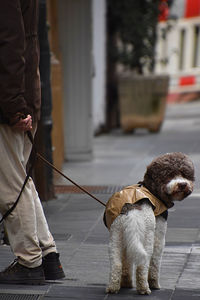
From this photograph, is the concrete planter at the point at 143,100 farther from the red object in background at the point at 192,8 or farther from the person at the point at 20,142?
the person at the point at 20,142

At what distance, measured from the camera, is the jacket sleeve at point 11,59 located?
4125 millimetres

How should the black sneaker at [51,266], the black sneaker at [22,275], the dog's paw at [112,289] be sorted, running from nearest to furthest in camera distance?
the dog's paw at [112,289], the black sneaker at [22,275], the black sneaker at [51,266]

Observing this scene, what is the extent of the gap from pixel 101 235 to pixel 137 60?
7.49 meters

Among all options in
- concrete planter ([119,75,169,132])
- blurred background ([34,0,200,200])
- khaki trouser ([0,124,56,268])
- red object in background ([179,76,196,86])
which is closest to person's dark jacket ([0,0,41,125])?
khaki trouser ([0,124,56,268])

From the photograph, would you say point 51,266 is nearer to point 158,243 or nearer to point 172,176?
point 158,243

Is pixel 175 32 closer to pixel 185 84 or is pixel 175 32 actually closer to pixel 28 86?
pixel 185 84

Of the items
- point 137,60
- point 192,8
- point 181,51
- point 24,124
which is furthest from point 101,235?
point 181,51

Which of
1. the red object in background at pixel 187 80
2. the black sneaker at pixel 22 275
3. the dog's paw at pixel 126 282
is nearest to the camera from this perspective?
the dog's paw at pixel 126 282

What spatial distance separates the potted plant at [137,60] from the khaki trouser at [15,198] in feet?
25.3

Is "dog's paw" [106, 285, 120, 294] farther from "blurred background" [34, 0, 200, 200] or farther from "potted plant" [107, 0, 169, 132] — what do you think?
"potted plant" [107, 0, 169, 132]

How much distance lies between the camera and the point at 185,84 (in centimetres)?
1906

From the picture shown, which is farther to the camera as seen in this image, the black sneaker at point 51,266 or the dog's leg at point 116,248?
the black sneaker at point 51,266

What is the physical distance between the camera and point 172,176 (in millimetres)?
4090

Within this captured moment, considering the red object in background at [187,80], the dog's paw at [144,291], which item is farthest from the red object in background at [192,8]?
the dog's paw at [144,291]
